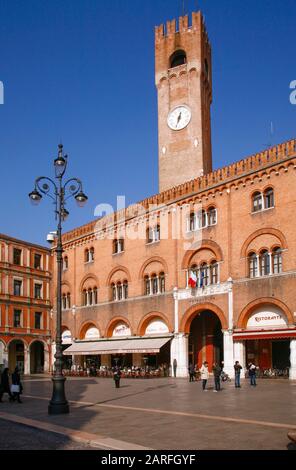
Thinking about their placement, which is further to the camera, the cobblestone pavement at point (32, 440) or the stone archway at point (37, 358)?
the stone archway at point (37, 358)

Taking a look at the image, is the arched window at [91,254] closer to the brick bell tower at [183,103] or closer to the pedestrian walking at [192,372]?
the brick bell tower at [183,103]

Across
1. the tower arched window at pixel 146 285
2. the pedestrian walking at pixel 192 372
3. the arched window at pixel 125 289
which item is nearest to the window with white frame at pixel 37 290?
the arched window at pixel 125 289

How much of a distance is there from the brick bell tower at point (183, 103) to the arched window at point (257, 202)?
11.2 m

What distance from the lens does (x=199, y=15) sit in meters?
46.5

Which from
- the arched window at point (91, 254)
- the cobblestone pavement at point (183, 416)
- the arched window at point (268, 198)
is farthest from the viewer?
the arched window at point (91, 254)

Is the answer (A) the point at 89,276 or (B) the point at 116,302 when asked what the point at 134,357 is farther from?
(A) the point at 89,276

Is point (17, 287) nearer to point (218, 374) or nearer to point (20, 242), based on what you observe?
point (20, 242)

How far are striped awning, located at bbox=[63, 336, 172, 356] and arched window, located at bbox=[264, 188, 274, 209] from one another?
37.9 feet

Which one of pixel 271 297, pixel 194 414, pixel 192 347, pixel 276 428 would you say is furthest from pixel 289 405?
pixel 192 347

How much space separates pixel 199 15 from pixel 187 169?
1426 cm

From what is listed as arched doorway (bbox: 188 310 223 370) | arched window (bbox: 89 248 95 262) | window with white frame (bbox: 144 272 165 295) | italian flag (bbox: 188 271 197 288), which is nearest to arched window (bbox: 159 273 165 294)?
window with white frame (bbox: 144 272 165 295)

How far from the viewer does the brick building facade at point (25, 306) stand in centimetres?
4644
